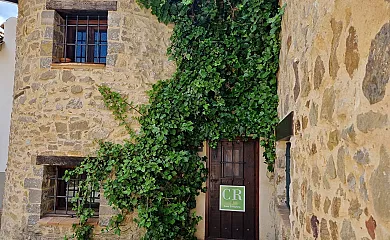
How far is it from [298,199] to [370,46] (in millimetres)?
1537

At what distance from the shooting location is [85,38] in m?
4.82

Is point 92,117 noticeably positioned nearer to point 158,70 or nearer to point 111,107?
point 111,107

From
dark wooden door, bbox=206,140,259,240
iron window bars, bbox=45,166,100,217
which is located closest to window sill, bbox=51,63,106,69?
iron window bars, bbox=45,166,100,217

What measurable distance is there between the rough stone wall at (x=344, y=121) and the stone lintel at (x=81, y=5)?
10.1 ft

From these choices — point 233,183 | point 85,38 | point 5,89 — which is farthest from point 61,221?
point 5,89

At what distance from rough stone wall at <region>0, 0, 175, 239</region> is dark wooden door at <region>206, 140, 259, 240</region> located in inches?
49.0

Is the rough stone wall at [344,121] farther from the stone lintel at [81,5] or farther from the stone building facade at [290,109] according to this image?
the stone lintel at [81,5]

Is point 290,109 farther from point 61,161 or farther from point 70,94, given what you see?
point 61,161

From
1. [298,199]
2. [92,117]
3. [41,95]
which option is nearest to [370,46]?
[298,199]

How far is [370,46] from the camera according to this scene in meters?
1.13

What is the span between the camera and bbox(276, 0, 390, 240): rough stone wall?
1.06 metres

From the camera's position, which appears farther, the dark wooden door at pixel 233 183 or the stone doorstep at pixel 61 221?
the dark wooden door at pixel 233 183

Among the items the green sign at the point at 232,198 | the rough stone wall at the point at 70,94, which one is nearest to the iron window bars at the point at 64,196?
the rough stone wall at the point at 70,94

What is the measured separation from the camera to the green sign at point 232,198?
179 inches
